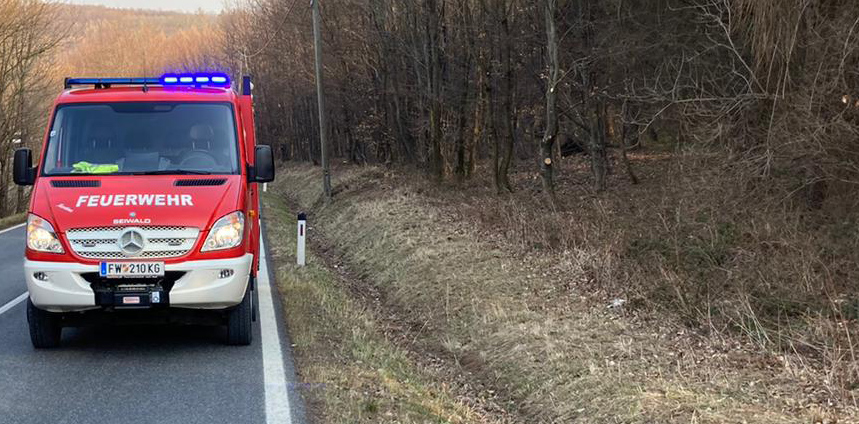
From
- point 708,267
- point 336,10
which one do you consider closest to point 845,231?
point 708,267

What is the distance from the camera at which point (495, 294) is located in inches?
406

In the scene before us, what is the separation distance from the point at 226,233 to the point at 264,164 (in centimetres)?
100

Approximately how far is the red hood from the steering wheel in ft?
1.04

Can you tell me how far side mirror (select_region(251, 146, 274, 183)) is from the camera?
326 inches

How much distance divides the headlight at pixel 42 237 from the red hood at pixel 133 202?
0.07m

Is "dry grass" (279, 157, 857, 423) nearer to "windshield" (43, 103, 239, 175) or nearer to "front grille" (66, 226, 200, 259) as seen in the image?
"front grille" (66, 226, 200, 259)

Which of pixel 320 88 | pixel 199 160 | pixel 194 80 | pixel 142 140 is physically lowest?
pixel 320 88

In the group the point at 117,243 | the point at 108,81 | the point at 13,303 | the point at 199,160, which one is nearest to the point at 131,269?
the point at 117,243

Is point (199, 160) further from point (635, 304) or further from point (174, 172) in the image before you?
point (635, 304)

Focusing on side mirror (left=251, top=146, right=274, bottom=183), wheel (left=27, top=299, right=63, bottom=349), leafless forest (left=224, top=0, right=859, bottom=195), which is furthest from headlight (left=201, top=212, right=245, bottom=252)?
leafless forest (left=224, top=0, right=859, bottom=195)

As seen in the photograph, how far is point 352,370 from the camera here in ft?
24.2

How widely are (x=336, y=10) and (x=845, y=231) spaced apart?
26088 mm

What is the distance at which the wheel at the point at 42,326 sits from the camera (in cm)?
776

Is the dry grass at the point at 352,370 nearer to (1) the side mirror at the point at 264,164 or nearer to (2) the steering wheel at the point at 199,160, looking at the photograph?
(1) the side mirror at the point at 264,164
